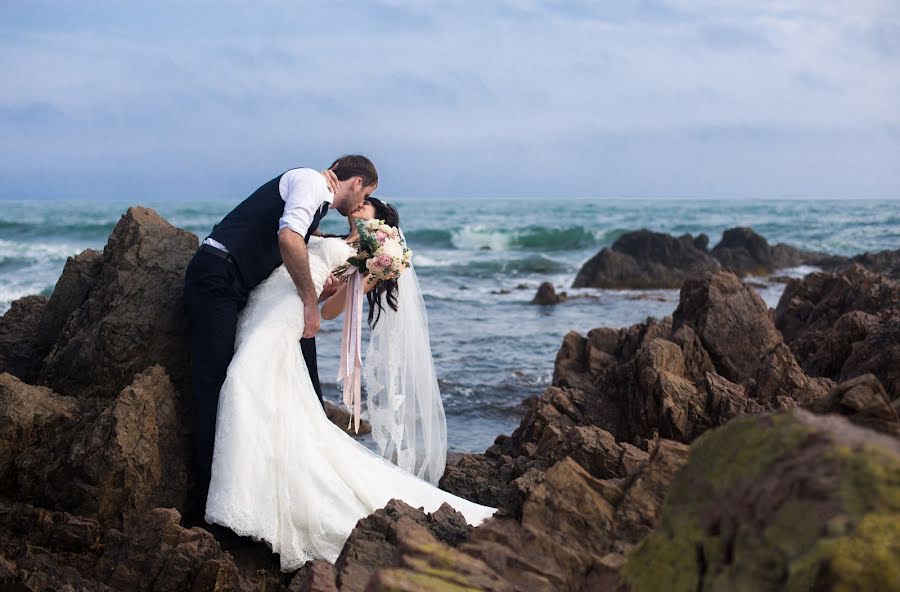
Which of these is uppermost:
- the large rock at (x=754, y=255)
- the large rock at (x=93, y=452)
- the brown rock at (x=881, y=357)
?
the brown rock at (x=881, y=357)

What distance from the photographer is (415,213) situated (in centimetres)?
7262

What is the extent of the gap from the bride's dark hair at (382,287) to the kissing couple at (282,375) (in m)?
0.02

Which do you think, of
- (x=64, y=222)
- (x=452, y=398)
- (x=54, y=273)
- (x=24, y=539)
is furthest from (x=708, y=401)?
(x=64, y=222)

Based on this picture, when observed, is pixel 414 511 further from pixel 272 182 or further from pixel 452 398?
pixel 452 398

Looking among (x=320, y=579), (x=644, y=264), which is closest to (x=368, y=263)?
(x=320, y=579)

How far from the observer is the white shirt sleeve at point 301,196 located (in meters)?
5.91

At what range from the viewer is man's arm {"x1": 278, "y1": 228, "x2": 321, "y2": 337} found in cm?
589

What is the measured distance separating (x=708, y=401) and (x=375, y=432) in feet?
8.53

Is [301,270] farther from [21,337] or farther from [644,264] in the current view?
[644,264]

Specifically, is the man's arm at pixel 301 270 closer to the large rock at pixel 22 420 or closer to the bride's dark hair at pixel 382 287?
the bride's dark hair at pixel 382 287

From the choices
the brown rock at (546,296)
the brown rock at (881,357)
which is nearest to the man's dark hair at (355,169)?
the brown rock at (881,357)

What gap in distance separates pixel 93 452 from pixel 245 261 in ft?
5.16

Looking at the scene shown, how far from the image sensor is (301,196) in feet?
19.6

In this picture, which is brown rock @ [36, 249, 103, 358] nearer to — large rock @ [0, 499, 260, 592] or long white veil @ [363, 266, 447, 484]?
large rock @ [0, 499, 260, 592]
